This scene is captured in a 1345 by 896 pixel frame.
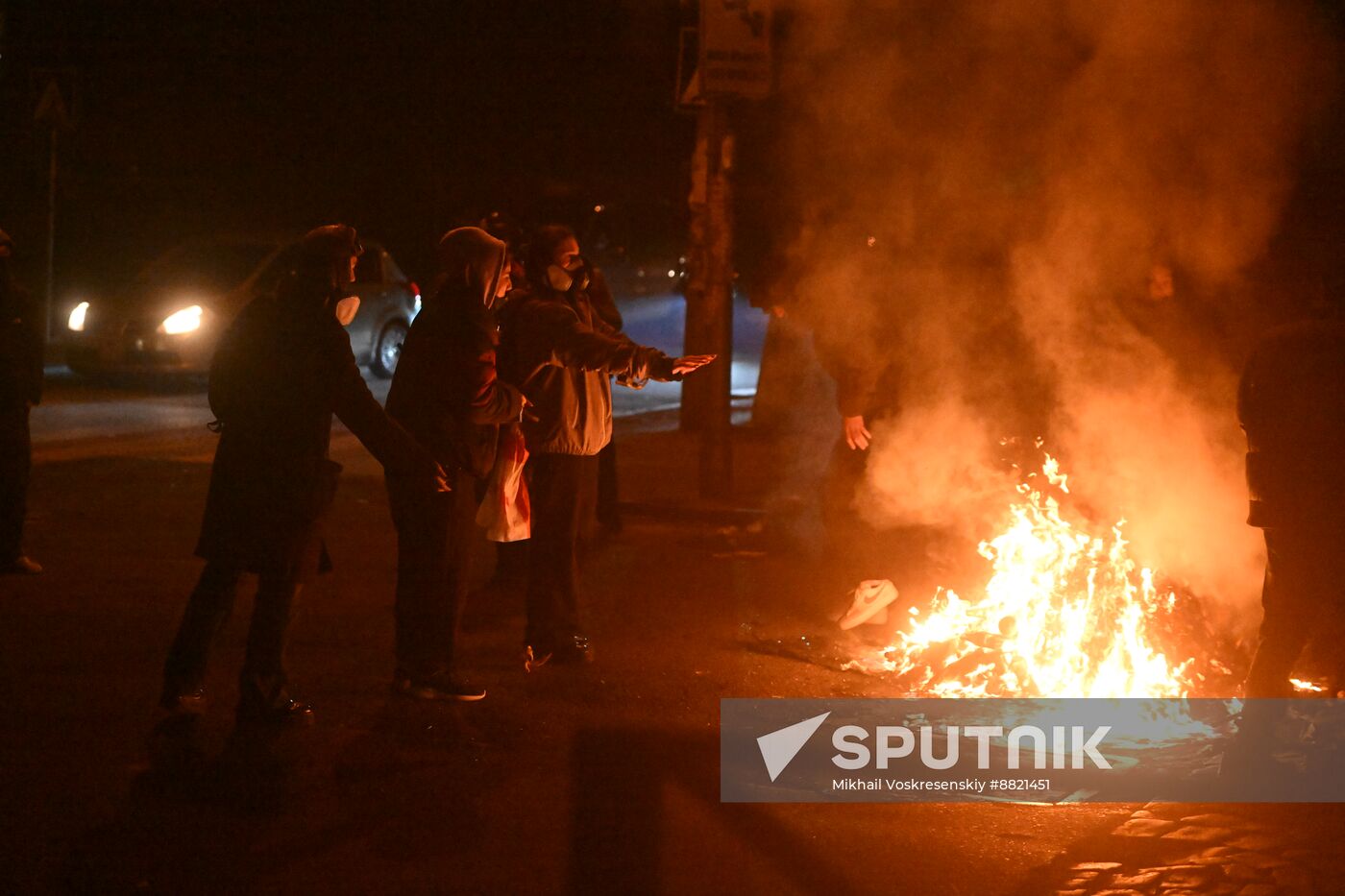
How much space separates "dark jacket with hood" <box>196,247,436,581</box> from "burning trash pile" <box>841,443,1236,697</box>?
253 centimetres

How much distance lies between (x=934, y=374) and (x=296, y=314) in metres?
3.89

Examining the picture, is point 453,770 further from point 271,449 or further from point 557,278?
point 557,278

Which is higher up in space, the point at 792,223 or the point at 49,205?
the point at 49,205

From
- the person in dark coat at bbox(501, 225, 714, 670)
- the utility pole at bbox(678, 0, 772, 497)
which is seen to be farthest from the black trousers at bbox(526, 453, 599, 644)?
the utility pole at bbox(678, 0, 772, 497)

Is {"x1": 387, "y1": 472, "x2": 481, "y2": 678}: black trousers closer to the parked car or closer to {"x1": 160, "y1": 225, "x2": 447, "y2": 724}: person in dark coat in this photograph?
{"x1": 160, "y1": 225, "x2": 447, "y2": 724}: person in dark coat

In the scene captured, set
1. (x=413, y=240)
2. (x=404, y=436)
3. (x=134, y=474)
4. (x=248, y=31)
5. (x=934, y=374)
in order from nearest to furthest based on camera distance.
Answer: (x=404, y=436), (x=934, y=374), (x=134, y=474), (x=248, y=31), (x=413, y=240)

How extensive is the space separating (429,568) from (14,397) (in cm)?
316

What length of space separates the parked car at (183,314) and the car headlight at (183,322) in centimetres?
1

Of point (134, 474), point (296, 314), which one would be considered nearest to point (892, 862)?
point (296, 314)

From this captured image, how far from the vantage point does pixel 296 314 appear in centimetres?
494

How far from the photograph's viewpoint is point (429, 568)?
18.0ft

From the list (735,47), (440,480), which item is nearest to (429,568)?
(440,480)

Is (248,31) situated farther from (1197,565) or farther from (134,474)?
(1197,565)

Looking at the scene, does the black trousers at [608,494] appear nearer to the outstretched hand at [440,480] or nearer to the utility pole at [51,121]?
the outstretched hand at [440,480]
